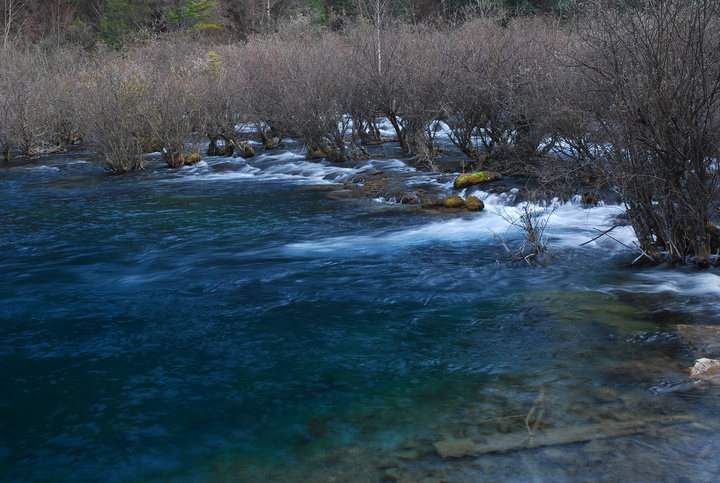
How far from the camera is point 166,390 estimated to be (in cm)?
570

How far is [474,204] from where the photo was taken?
490 inches

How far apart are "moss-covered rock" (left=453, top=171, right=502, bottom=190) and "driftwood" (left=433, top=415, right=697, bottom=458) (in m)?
9.57

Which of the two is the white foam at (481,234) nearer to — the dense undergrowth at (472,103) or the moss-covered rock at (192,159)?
the dense undergrowth at (472,103)

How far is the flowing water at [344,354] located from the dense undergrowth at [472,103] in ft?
4.49

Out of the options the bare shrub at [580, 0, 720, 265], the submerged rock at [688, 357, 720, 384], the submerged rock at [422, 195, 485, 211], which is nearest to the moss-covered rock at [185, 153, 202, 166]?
the submerged rock at [422, 195, 485, 211]

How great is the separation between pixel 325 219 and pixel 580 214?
16.3ft

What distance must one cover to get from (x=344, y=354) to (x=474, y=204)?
22.6 feet

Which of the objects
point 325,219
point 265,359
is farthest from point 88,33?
point 265,359

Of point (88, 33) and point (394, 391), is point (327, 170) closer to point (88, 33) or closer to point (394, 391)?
point (394, 391)

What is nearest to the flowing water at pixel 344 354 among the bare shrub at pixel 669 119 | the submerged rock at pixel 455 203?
the bare shrub at pixel 669 119

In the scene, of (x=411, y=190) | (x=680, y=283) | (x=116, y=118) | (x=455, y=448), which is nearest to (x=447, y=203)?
(x=411, y=190)

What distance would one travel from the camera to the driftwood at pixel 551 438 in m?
4.48

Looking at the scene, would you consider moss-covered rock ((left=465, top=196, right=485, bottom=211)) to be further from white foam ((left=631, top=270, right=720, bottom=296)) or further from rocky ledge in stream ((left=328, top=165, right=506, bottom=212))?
white foam ((left=631, top=270, right=720, bottom=296))

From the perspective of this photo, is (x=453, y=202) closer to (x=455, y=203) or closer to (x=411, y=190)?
(x=455, y=203)
